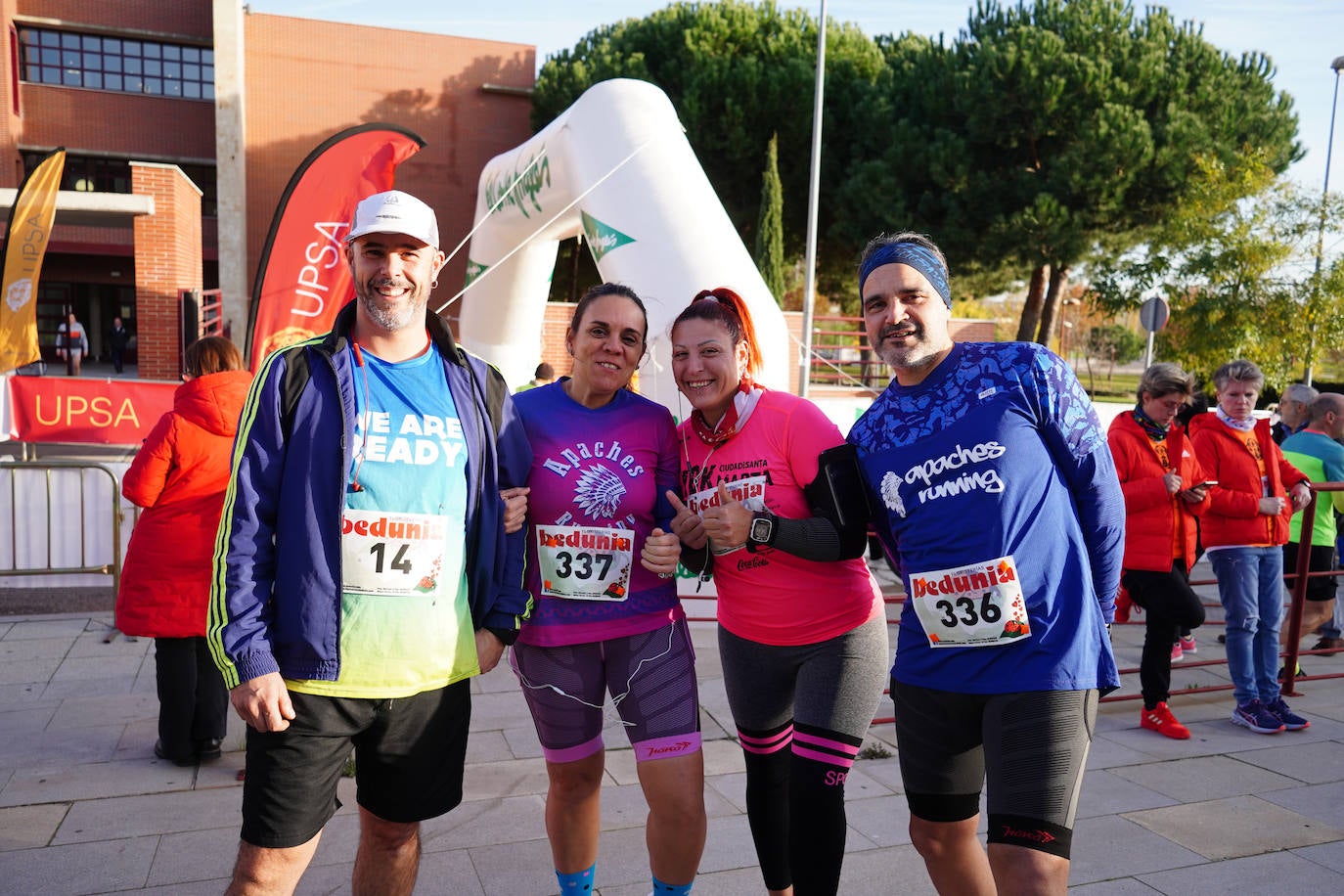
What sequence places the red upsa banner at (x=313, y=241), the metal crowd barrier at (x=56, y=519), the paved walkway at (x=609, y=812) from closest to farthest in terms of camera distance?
the paved walkway at (x=609, y=812) < the metal crowd barrier at (x=56, y=519) < the red upsa banner at (x=313, y=241)

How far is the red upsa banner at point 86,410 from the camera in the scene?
8414mm

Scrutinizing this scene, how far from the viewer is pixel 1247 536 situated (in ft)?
16.2

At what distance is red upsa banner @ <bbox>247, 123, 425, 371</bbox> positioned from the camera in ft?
26.4

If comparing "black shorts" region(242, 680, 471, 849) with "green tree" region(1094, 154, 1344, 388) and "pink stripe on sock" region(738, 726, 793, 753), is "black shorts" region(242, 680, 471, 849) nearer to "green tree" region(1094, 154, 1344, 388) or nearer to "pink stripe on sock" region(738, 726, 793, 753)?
"pink stripe on sock" region(738, 726, 793, 753)

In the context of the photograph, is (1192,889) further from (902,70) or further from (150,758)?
(902,70)

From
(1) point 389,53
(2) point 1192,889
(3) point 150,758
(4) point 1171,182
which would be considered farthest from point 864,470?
(1) point 389,53

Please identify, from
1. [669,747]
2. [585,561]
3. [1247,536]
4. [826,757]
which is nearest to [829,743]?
[826,757]

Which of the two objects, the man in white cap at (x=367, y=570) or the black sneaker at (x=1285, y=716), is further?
the black sneaker at (x=1285, y=716)

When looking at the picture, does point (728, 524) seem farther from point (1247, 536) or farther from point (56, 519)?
point (56, 519)

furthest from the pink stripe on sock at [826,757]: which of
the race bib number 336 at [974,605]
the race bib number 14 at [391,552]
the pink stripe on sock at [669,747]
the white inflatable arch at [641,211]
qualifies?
the white inflatable arch at [641,211]

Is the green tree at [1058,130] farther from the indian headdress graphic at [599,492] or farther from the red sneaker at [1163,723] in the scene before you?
the indian headdress graphic at [599,492]

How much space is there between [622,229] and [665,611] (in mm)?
5008

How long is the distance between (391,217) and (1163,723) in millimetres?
4595

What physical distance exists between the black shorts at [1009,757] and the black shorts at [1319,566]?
4.60m
